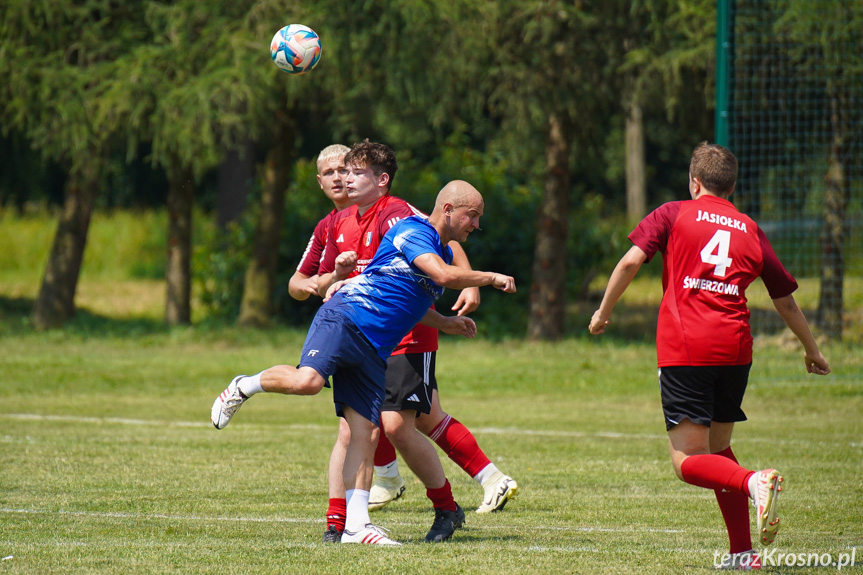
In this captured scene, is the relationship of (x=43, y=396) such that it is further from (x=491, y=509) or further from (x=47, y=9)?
(x=491, y=509)

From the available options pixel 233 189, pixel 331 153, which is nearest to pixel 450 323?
pixel 331 153

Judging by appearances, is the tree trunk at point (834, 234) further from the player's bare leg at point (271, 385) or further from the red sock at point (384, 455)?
the player's bare leg at point (271, 385)

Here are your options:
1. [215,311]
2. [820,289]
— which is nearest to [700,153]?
[820,289]

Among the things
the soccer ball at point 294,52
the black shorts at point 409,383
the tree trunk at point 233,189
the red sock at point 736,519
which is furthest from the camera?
the tree trunk at point 233,189

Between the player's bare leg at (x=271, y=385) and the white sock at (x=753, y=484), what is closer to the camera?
the white sock at (x=753, y=484)

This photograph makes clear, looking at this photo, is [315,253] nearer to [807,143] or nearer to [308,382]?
[308,382]

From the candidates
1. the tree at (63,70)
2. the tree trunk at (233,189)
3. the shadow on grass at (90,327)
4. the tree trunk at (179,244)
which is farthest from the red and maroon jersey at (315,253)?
the tree trunk at (233,189)

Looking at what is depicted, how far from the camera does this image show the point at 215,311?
872 inches

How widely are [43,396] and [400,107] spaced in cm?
758

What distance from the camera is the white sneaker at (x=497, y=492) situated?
6.71m

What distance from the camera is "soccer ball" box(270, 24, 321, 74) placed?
912 cm

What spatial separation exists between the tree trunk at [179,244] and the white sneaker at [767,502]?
51.9 ft

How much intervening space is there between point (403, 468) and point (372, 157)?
12.7 feet

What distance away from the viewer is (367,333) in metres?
5.51
